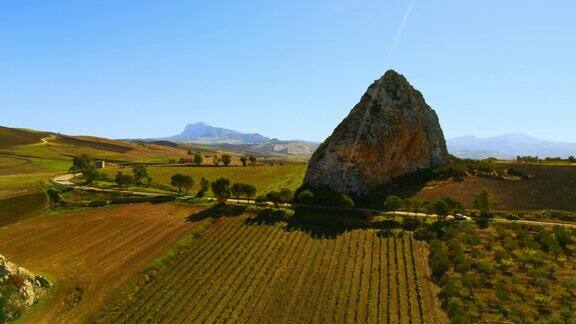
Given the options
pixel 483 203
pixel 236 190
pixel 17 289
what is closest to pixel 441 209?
pixel 483 203

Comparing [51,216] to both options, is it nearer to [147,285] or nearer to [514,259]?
[147,285]

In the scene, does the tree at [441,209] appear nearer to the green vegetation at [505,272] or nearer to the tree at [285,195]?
the green vegetation at [505,272]

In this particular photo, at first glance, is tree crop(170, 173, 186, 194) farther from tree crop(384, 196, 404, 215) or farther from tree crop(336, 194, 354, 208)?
tree crop(384, 196, 404, 215)

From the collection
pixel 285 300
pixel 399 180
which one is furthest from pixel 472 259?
pixel 399 180

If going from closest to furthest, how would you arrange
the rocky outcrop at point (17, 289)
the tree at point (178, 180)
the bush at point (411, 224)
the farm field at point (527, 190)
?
the rocky outcrop at point (17, 289) → the bush at point (411, 224) → the farm field at point (527, 190) → the tree at point (178, 180)

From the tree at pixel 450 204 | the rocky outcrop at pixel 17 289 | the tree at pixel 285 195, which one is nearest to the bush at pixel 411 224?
the tree at pixel 450 204
